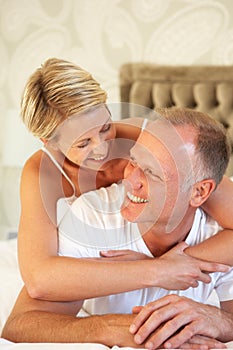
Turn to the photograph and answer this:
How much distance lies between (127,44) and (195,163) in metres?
1.92

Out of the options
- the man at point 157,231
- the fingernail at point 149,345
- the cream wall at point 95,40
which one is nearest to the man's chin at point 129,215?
the man at point 157,231

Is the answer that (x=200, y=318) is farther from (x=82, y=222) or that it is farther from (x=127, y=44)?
(x=127, y=44)

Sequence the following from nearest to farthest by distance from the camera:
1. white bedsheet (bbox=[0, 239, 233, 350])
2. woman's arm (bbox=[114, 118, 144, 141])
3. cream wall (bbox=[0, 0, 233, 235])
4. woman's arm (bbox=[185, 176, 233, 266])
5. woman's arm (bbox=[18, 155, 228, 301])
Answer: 1. white bedsheet (bbox=[0, 239, 233, 350])
2. woman's arm (bbox=[18, 155, 228, 301])
3. woman's arm (bbox=[185, 176, 233, 266])
4. woman's arm (bbox=[114, 118, 144, 141])
5. cream wall (bbox=[0, 0, 233, 235])

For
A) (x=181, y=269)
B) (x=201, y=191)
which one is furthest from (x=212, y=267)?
(x=201, y=191)

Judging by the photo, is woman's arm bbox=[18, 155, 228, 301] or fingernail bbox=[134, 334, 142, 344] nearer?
fingernail bbox=[134, 334, 142, 344]

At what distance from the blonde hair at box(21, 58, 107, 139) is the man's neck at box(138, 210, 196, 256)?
1.27ft

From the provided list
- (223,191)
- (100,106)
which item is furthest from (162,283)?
(100,106)

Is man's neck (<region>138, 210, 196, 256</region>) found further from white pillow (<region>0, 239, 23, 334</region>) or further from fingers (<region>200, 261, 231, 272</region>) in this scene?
white pillow (<region>0, 239, 23, 334</region>)

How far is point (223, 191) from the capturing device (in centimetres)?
167

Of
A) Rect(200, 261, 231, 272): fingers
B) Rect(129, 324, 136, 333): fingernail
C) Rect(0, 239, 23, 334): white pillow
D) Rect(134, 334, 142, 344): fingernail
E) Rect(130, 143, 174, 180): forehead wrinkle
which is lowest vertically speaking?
Rect(0, 239, 23, 334): white pillow

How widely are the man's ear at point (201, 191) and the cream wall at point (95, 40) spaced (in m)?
1.57

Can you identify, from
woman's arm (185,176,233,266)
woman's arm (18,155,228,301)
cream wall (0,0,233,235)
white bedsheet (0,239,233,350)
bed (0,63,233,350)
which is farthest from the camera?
cream wall (0,0,233,235)

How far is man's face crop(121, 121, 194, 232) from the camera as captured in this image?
1505mm

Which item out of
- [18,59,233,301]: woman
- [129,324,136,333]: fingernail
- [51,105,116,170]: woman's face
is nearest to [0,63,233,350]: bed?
[18,59,233,301]: woman
